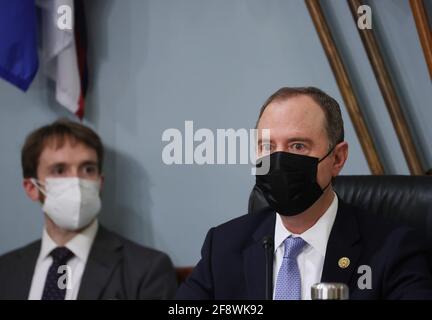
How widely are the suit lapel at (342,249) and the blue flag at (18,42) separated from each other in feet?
4.09

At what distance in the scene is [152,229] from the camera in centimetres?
235

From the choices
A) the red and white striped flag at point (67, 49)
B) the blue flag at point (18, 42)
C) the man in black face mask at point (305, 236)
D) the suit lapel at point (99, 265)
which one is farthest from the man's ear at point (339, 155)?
the blue flag at point (18, 42)

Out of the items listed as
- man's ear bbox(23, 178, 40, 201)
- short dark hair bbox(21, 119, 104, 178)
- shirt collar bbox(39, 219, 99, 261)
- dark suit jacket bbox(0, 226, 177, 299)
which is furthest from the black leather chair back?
man's ear bbox(23, 178, 40, 201)

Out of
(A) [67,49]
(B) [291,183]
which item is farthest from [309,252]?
(A) [67,49]

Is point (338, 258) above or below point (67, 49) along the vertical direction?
below

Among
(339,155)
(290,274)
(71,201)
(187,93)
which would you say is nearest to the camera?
(290,274)

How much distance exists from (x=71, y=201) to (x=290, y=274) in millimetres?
840

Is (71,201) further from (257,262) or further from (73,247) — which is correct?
(257,262)

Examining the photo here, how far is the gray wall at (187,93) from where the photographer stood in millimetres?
2229

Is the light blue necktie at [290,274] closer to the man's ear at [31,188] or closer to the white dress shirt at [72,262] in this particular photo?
the white dress shirt at [72,262]

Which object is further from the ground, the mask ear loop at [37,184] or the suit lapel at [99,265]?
the mask ear loop at [37,184]

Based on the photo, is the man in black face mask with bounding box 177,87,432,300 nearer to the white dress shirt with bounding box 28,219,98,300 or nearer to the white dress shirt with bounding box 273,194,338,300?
the white dress shirt with bounding box 273,194,338,300

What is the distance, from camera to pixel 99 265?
1990 millimetres
